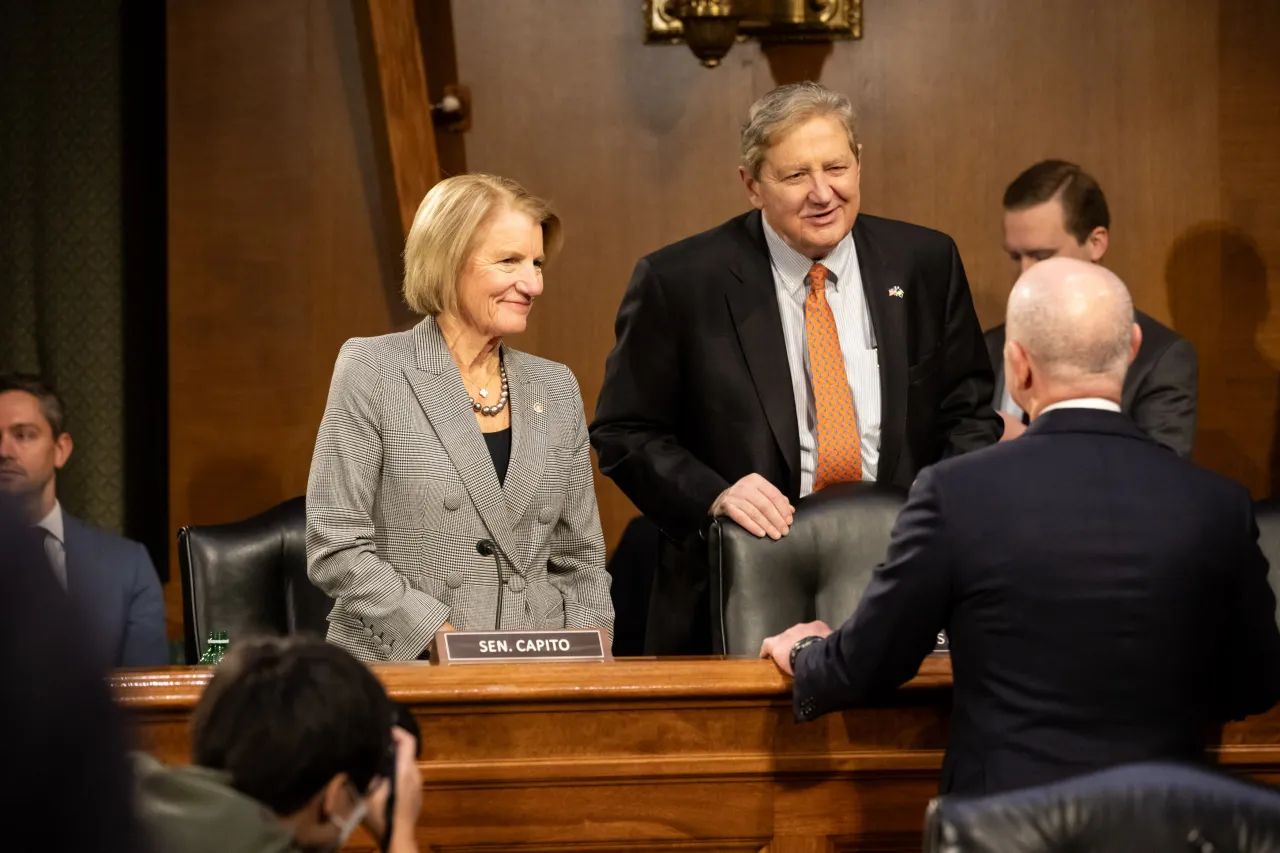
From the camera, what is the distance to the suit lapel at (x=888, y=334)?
321 centimetres

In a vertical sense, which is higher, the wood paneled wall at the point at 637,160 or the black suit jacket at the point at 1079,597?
the wood paneled wall at the point at 637,160

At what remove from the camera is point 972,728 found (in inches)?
80.7

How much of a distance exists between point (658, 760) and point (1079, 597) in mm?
658

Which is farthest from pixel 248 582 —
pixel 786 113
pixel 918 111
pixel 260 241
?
pixel 918 111

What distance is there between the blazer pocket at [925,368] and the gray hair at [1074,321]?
117cm

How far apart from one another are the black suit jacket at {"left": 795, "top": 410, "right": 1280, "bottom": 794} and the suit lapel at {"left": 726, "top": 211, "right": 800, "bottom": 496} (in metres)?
1.14

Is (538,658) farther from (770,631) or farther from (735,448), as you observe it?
(735,448)

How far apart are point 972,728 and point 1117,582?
9.9 inches

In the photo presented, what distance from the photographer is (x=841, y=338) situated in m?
3.28

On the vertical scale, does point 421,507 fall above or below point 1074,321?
below

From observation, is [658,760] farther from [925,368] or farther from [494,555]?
→ [925,368]

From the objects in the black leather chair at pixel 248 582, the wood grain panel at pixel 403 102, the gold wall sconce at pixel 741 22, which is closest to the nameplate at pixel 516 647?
the black leather chair at pixel 248 582

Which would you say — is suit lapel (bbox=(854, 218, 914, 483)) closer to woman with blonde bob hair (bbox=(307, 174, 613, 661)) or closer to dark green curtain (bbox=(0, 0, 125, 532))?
woman with blonde bob hair (bbox=(307, 174, 613, 661))

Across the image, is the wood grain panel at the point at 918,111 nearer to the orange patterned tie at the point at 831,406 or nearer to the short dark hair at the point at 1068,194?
the short dark hair at the point at 1068,194
